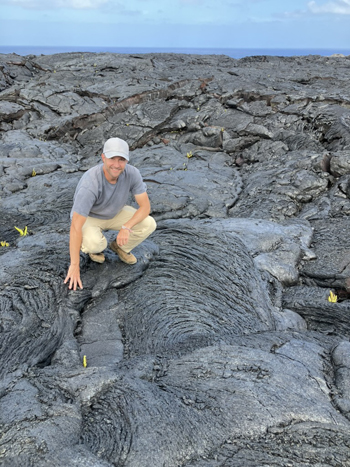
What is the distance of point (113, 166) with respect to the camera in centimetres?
505

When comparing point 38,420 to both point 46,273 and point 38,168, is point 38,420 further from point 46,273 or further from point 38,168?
point 38,168

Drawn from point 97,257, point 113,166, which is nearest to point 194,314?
point 97,257

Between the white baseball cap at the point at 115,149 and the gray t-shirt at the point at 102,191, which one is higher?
the white baseball cap at the point at 115,149

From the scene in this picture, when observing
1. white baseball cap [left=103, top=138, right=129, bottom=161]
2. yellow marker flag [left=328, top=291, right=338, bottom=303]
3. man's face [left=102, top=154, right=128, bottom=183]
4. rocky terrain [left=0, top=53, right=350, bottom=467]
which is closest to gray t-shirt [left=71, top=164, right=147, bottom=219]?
man's face [left=102, top=154, right=128, bottom=183]

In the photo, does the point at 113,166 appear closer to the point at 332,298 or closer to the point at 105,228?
the point at 105,228

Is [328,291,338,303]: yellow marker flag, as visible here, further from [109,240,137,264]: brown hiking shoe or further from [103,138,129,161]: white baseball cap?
[103,138,129,161]: white baseball cap

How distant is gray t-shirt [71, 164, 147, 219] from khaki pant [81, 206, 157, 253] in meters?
0.18

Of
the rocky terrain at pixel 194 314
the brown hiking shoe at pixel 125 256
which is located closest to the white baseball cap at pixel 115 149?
the brown hiking shoe at pixel 125 256

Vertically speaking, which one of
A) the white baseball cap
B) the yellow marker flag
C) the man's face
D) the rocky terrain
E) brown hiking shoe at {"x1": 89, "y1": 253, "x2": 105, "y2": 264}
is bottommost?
the yellow marker flag

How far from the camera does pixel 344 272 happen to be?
25.5 feet

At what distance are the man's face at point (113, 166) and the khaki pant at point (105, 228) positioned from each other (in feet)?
3.40

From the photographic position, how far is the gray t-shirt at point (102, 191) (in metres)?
5.16

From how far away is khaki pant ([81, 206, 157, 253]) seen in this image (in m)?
5.89

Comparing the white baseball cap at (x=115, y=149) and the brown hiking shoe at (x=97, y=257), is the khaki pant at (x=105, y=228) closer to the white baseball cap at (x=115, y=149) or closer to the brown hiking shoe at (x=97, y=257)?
the brown hiking shoe at (x=97, y=257)
